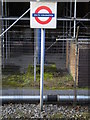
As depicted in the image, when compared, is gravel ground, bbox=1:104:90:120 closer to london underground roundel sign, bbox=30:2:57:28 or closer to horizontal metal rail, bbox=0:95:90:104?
horizontal metal rail, bbox=0:95:90:104

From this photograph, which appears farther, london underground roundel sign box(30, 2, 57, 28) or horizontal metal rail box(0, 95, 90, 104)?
horizontal metal rail box(0, 95, 90, 104)

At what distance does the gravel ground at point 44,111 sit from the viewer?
376cm

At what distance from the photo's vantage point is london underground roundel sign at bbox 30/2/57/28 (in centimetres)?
385

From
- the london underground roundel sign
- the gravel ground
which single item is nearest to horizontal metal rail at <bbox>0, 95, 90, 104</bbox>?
the gravel ground

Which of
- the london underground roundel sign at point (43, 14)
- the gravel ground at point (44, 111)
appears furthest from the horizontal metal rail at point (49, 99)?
the london underground roundel sign at point (43, 14)

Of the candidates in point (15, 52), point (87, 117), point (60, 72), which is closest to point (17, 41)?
point (15, 52)

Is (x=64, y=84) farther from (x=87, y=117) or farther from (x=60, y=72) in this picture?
(x=87, y=117)

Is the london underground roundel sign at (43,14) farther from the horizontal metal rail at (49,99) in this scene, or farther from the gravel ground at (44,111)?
the gravel ground at (44,111)

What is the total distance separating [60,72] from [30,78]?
96cm

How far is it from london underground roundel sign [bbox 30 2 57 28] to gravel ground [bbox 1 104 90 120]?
132 centimetres

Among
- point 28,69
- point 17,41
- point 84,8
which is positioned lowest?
point 28,69

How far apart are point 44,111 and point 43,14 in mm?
1519

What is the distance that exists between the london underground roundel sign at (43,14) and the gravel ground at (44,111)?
1.32 metres

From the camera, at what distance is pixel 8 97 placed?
4207 millimetres
